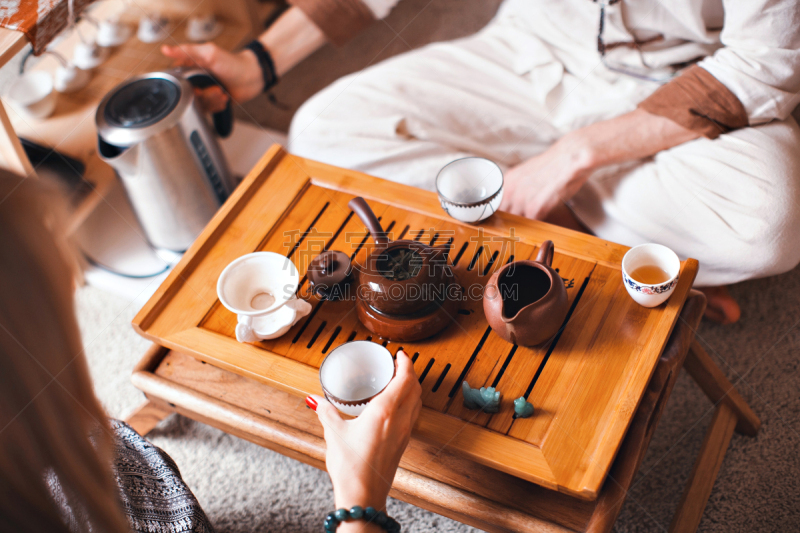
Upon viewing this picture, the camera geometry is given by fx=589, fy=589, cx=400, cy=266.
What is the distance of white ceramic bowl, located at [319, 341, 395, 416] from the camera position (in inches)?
33.8

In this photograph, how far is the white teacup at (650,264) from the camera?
0.88 m

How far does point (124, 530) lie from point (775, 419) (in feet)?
4.07

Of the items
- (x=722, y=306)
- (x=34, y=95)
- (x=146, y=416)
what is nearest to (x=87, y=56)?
(x=34, y=95)

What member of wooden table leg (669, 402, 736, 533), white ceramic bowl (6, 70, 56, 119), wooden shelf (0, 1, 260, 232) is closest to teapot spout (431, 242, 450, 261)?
wooden table leg (669, 402, 736, 533)

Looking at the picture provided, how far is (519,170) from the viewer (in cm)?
125

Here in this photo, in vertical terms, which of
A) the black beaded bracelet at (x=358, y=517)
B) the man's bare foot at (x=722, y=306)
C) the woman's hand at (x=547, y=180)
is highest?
the black beaded bracelet at (x=358, y=517)

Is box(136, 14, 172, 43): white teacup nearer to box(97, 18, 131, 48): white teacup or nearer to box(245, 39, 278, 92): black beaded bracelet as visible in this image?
box(97, 18, 131, 48): white teacup

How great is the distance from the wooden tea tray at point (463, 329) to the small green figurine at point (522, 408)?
0.03 ft

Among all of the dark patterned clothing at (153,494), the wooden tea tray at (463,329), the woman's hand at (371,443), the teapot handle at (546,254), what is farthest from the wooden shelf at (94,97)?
the teapot handle at (546,254)

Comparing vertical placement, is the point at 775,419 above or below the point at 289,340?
below

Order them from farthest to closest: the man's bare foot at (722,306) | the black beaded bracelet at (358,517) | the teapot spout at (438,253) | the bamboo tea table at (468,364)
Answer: the man's bare foot at (722,306) → the teapot spout at (438,253) → the bamboo tea table at (468,364) → the black beaded bracelet at (358,517)

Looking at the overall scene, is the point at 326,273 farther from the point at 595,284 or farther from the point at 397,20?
the point at 397,20

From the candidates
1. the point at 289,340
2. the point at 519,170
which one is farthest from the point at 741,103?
the point at 289,340

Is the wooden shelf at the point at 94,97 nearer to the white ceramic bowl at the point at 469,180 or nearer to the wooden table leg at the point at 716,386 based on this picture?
the white ceramic bowl at the point at 469,180
